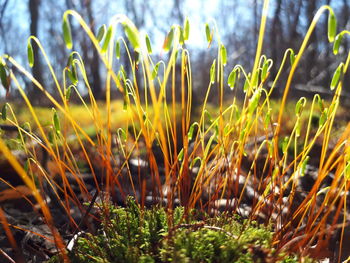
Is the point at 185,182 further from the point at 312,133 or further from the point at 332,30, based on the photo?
the point at 312,133

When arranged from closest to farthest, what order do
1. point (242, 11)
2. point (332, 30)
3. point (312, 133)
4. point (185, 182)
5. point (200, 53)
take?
1. point (332, 30)
2. point (185, 182)
3. point (312, 133)
4. point (242, 11)
5. point (200, 53)

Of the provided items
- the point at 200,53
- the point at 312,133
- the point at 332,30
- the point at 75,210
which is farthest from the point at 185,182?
the point at 200,53

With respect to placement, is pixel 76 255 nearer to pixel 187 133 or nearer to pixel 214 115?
pixel 187 133

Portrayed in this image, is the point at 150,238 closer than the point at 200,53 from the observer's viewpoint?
Yes

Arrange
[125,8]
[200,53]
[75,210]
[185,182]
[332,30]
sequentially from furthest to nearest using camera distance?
[200,53]
[125,8]
[75,210]
[185,182]
[332,30]

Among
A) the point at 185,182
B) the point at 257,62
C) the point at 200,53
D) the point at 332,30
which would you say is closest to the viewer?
the point at 332,30

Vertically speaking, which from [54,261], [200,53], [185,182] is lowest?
[200,53]

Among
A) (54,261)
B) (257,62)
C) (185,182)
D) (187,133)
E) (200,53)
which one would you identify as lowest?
(200,53)

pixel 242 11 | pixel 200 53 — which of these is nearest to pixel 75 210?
pixel 242 11

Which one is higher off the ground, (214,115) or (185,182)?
(185,182)
